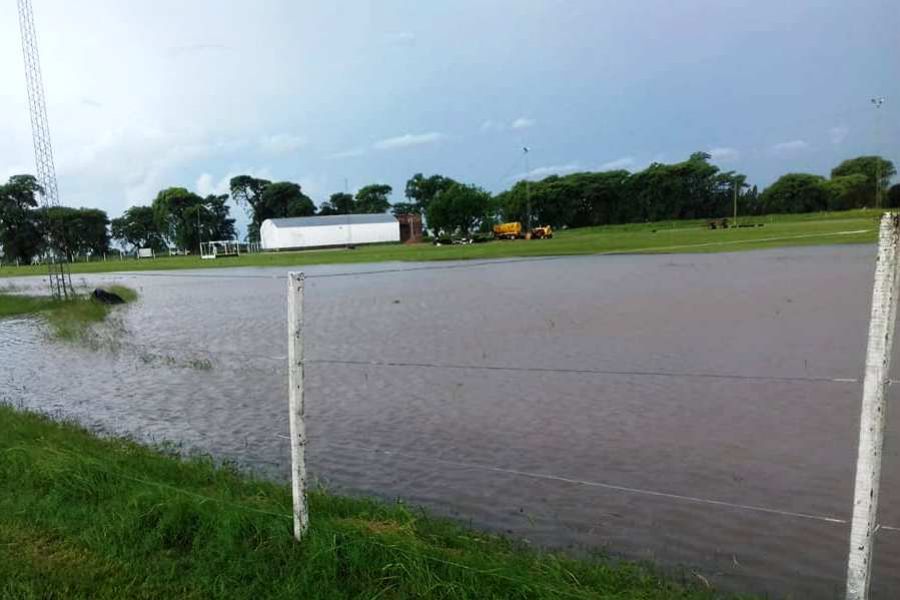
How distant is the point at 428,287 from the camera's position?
27.4 m

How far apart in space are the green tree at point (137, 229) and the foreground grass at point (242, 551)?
151m

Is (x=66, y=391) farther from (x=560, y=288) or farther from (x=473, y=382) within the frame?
(x=560, y=288)

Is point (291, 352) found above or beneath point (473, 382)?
above

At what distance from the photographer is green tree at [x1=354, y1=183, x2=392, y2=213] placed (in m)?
148

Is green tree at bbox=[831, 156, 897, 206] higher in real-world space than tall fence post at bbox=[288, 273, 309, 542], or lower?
higher

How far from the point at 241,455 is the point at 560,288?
1784cm

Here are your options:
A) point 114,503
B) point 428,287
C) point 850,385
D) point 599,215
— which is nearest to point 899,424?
point 850,385

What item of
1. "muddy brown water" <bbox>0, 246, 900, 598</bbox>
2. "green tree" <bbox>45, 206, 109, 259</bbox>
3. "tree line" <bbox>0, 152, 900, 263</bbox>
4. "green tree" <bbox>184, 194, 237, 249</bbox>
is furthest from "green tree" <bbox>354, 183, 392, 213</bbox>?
"muddy brown water" <bbox>0, 246, 900, 598</bbox>

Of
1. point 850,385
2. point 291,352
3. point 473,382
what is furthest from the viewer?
point 473,382

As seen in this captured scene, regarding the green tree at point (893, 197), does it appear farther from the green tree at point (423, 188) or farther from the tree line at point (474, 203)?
the green tree at point (423, 188)

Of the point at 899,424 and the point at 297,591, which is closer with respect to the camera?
the point at 297,591

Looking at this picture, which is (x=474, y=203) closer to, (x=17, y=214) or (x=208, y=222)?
(x=208, y=222)

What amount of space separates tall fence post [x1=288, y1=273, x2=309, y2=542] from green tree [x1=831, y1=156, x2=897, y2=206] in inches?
3082

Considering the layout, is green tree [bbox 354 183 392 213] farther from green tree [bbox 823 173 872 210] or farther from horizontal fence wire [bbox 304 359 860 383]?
horizontal fence wire [bbox 304 359 860 383]
